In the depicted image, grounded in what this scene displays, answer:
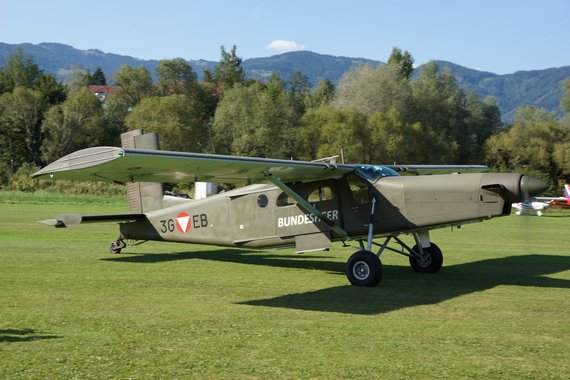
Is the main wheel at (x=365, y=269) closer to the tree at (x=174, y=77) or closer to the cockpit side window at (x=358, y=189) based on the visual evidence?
the cockpit side window at (x=358, y=189)

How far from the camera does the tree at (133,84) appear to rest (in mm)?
91562

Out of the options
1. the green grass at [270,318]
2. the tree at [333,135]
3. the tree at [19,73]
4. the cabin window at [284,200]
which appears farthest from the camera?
the tree at [19,73]

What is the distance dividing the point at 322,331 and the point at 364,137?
5511 centimetres

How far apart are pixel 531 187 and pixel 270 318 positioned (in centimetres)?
511

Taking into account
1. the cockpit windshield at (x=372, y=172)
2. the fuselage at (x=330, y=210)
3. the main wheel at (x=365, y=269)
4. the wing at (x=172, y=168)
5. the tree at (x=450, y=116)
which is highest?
the tree at (x=450, y=116)

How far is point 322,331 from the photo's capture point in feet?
27.7

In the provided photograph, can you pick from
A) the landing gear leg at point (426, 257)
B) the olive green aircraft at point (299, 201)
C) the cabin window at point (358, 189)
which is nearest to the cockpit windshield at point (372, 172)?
the olive green aircraft at point (299, 201)

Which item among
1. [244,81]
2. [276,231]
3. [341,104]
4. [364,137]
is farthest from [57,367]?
[244,81]

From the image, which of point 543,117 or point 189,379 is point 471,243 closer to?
point 189,379

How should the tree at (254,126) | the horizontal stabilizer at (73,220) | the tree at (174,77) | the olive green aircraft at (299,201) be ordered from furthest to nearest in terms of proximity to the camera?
the tree at (174,77) < the tree at (254,126) < the horizontal stabilizer at (73,220) < the olive green aircraft at (299,201)

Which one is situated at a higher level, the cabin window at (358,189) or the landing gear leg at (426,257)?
the cabin window at (358,189)

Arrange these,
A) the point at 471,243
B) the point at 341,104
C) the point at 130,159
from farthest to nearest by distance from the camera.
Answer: the point at 341,104 → the point at 471,243 → the point at 130,159

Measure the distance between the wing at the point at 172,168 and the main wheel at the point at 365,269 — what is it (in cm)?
184

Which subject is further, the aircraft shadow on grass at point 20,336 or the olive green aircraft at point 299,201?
the olive green aircraft at point 299,201
